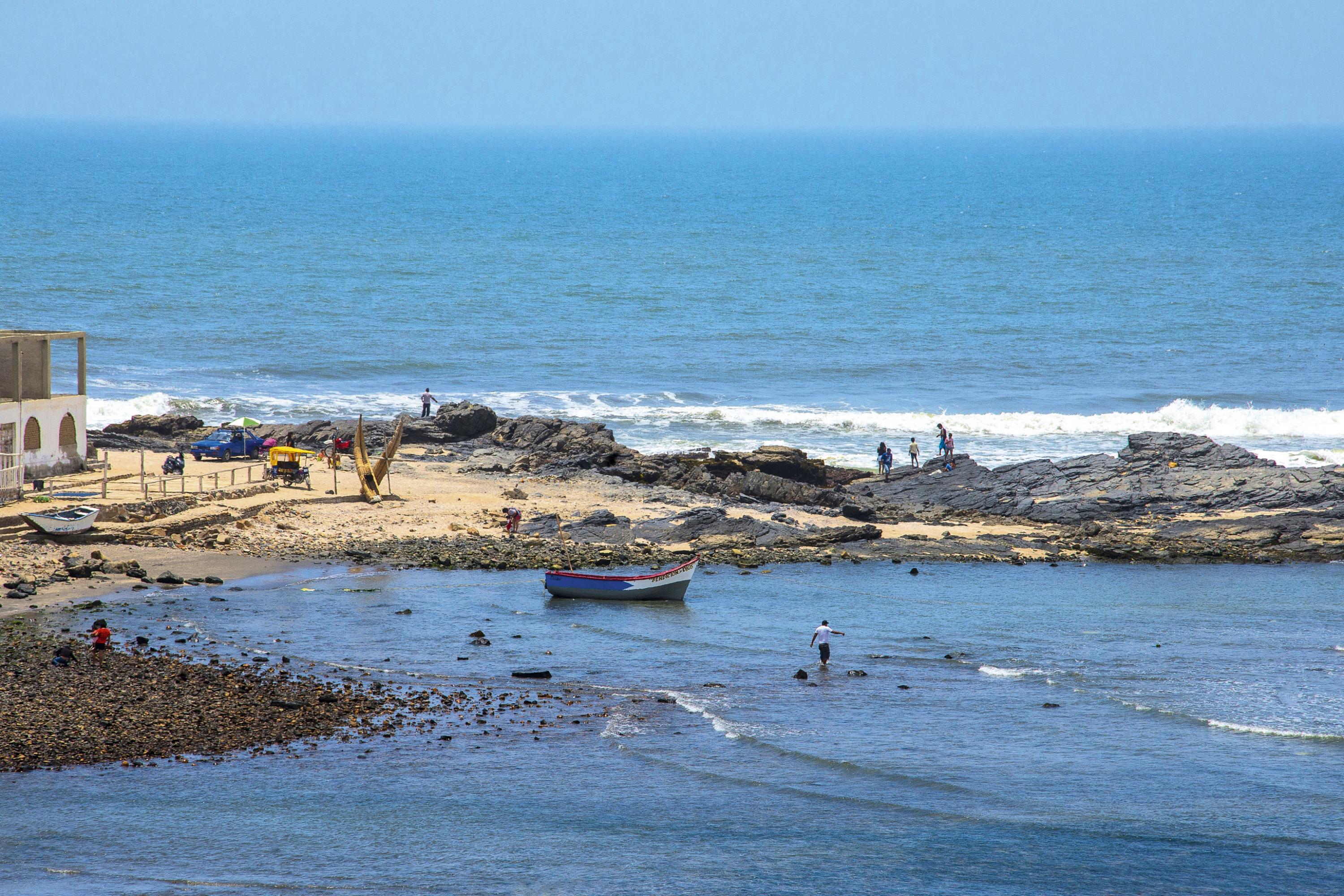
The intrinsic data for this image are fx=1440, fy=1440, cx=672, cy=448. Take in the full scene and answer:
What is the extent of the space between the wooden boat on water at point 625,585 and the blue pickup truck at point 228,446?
14787 millimetres

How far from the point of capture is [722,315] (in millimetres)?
83688

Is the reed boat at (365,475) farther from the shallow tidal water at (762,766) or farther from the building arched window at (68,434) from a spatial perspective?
the building arched window at (68,434)

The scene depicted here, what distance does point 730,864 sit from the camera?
61.1 feet

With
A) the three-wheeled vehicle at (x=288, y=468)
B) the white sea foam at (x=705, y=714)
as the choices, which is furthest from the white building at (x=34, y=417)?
the white sea foam at (x=705, y=714)

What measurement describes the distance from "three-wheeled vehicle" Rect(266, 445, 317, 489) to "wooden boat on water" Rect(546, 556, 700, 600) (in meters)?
10.4

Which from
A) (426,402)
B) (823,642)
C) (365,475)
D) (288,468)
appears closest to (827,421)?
(426,402)

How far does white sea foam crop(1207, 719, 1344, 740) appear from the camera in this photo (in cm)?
2325

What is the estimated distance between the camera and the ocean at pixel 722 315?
56.1m

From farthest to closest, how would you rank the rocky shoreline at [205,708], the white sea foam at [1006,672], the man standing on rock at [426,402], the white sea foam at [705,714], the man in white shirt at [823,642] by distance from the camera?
the man standing on rock at [426,402] < the white sea foam at [1006,672] < the man in white shirt at [823,642] < the white sea foam at [705,714] < the rocky shoreline at [205,708]

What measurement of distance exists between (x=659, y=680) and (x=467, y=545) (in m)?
10.5

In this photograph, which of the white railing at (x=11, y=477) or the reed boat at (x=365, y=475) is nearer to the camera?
the white railing at (x=11, y=477)

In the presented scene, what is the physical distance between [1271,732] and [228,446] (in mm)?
29599

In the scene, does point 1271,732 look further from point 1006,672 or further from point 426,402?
point 426,402

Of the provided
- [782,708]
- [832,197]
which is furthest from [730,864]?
[832,197]
